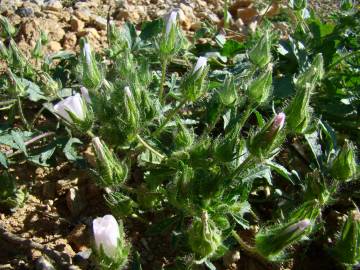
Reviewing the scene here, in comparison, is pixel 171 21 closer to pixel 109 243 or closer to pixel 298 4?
pixel 298 4

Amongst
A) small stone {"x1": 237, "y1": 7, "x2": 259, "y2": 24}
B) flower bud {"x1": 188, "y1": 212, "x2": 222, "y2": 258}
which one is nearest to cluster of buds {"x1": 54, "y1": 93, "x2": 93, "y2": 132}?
flower bud {"x1": 188, "y1": 212, "x2": 222, "y2": 258}

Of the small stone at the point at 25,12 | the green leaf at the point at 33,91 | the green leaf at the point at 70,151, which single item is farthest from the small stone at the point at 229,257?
the small stone at the point at 25,12

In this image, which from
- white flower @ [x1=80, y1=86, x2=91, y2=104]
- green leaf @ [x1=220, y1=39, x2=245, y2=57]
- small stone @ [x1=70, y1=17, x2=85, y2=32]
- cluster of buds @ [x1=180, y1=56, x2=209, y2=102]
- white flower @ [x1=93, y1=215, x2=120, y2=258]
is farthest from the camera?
small stone @ [x1=70, y1=17, x2=85, y2=32]

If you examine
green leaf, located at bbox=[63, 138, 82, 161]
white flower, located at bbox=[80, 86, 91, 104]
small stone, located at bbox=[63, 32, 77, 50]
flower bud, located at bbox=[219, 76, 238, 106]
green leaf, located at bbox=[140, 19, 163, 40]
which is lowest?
small stone, located at bbox=[63, 32, 77, 50]

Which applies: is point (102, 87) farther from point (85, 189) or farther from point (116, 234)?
point (116, 234)

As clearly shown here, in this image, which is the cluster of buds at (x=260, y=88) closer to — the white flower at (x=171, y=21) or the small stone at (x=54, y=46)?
the white flower at (x=171, y=21)

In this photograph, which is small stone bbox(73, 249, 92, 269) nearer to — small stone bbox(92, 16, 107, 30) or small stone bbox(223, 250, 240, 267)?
small stone bbox(223, 250, 240, 267)
